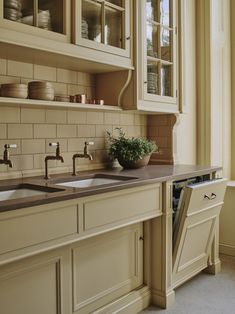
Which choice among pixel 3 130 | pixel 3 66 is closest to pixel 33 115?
pixel 3 130

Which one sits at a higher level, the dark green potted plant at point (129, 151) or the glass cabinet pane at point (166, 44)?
the glass cabinet pane at point (166, 44)

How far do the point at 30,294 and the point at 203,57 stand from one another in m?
2.61

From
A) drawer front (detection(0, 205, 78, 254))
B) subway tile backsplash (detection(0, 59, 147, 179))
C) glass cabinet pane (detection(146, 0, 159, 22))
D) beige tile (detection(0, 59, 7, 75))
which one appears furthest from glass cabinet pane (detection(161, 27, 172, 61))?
drawer front (detection(0, 205, 78, 254))

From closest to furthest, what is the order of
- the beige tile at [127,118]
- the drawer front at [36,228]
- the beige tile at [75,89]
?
the drawer front at [36,228]
the beige tile at [75,89]
the beige tile at [127,118]

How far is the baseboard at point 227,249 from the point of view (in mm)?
3371

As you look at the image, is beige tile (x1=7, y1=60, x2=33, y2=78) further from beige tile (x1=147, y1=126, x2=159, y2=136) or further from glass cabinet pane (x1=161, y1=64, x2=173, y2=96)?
beige tile (x1=147, y1=126, x2=159, y2=136)

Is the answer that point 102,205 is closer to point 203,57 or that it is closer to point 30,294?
point 30,294

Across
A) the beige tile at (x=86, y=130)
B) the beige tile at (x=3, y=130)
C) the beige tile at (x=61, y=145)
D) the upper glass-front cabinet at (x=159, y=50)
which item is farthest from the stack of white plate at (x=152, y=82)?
the beige tile at (x=3, y=130)

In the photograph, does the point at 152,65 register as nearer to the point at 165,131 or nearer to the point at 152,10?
the point at 152,10

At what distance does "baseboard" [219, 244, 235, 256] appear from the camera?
11.1 ft

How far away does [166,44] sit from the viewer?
281cm

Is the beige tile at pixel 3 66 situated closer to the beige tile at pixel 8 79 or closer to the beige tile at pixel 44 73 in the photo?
the beige tile at pixel 8 79

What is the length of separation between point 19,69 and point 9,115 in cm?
28

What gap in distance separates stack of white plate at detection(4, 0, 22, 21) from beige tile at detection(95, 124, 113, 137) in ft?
3.37
